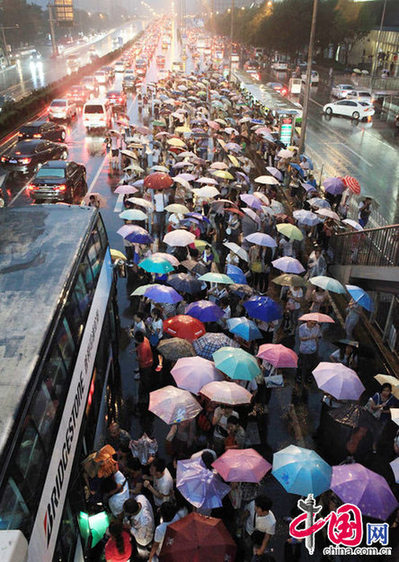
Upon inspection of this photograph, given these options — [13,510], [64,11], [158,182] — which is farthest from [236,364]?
[64,11]

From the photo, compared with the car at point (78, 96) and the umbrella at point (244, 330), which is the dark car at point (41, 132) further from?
the umbrella at point (244, 330)

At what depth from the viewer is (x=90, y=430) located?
757 centimetres

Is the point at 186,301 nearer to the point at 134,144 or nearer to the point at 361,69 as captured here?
the point at 134,144

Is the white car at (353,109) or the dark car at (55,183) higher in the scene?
the dark car at (55,183)

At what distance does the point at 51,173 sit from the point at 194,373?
43.5 ft

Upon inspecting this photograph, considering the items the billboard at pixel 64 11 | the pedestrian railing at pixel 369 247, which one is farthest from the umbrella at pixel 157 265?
the billboard at pixel 64 11

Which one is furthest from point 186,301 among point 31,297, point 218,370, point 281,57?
point 281,57

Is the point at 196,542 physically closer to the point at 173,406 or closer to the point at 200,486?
the point at 200,486

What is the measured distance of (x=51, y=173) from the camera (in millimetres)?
18859

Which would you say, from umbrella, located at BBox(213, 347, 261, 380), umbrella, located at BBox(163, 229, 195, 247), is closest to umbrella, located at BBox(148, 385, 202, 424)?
umbrella, located at BBox(213, 347, 261, 380)

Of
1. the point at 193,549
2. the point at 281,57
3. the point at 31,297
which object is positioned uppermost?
the point at 31,297

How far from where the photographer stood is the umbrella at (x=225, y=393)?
7387 mm

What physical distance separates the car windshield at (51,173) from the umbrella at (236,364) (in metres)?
12.7

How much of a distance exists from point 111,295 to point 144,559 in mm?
→ 5231
